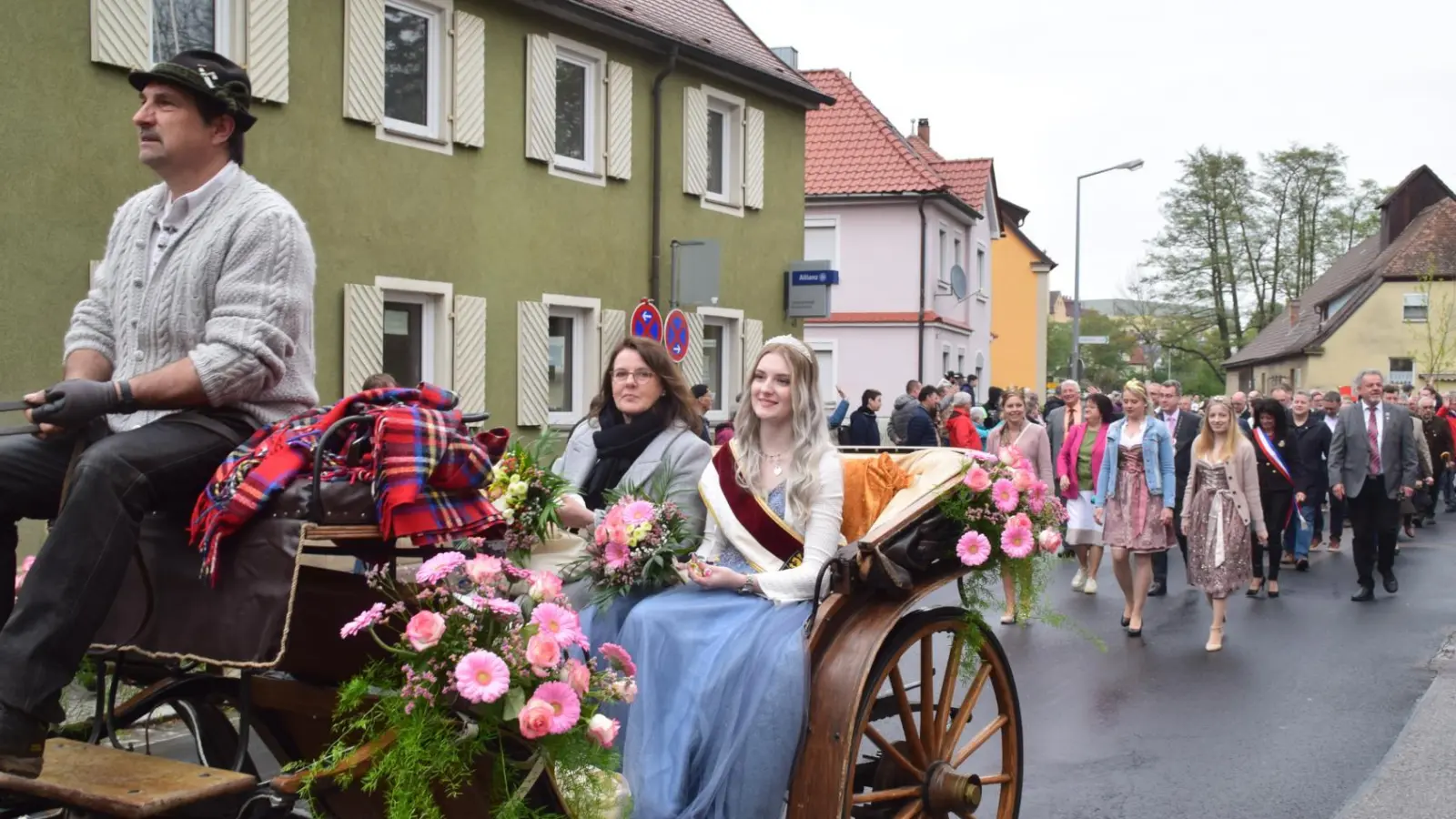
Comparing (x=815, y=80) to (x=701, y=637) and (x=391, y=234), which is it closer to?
(x=391, y=234)

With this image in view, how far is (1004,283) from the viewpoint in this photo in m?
58.5

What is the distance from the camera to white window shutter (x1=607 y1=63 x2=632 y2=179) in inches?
747

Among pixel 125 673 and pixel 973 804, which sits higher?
pixel 125 673

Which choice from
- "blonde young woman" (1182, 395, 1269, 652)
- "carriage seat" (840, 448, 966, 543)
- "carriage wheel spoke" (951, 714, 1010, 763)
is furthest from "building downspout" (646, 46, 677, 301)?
"carriage wheel spoke" (951, 714, 1010, 763)

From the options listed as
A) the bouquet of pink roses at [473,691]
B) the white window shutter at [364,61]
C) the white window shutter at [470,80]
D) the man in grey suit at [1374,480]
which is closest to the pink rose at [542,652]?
the bouquet of pink roses at [473,691]

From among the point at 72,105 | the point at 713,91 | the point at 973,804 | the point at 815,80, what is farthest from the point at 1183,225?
the point at 973,804

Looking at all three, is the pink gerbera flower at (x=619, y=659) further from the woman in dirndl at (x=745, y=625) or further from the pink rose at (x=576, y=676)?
the woman in dirndl at (x=745, y=625)

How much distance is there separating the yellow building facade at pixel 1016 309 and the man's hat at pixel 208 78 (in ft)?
180

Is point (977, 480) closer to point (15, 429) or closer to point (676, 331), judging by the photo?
point (15, 429)

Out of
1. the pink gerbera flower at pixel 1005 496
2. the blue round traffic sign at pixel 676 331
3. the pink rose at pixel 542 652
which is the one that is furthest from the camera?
the blue round traffic sign at pixel 676 331

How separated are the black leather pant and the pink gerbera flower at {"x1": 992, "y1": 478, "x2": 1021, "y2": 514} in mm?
2635

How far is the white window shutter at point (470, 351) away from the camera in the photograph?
16266 millimetres

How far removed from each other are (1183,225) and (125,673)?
6342 centimetres

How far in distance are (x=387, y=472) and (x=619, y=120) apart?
16.3 m
